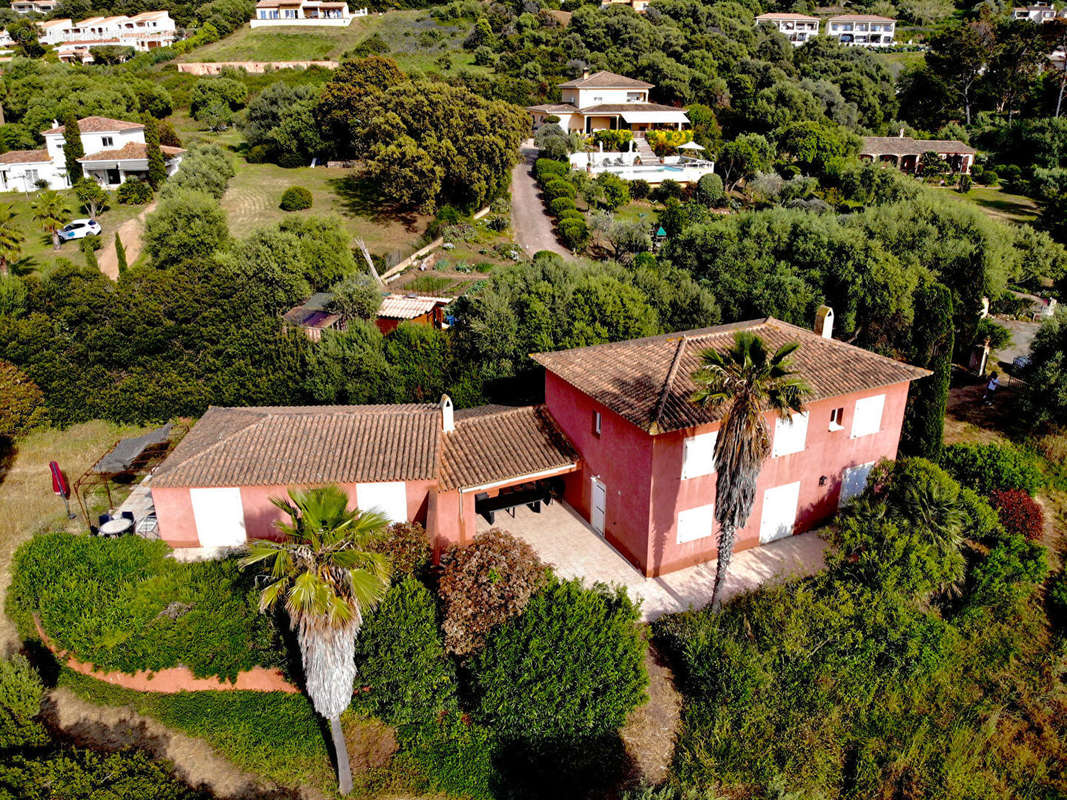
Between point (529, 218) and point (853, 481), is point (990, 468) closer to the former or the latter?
point (853, 481)

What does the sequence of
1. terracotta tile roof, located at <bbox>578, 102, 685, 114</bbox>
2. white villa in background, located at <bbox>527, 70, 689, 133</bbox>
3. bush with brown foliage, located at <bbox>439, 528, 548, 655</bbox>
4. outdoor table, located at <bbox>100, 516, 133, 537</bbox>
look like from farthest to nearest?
terracotta tile roof, located at <bbox>578, 102, 685, 114</bbox> → white villa in background, located at <bbox>527, 70, 689, 133</bbox> → outdoor table, located at <bbox>100, 516, 133, 537</bbox> → bush with brown foliage, located at <bbox>439, 528, 548, 655</bbox>

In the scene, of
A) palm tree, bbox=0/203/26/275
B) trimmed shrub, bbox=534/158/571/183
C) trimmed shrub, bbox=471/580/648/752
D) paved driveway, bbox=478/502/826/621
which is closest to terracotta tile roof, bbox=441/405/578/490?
paved driveway, bbox=478/502/826/621

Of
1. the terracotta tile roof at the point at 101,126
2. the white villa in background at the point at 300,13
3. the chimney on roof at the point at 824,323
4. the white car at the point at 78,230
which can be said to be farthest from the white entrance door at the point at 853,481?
the white villa in background at the point at 300,13

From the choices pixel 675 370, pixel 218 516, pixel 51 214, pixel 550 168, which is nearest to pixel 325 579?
pixel 218 516

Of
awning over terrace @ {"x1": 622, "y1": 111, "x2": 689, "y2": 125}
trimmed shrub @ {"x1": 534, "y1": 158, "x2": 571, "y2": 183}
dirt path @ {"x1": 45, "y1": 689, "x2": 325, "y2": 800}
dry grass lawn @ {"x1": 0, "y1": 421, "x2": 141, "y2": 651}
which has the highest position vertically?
awning over terrace @ {"x1": 622, "y1": 111, "x2": 689, "y2": 125}

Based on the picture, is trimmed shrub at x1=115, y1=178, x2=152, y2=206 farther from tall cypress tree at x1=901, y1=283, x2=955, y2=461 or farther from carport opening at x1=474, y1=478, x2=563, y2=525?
tall cypress tree at x1=901, y1=283, x2=955, y2=461

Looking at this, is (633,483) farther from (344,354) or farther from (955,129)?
(955,129)

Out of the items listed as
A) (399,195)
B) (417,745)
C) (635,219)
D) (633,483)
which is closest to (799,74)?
(635,219)
